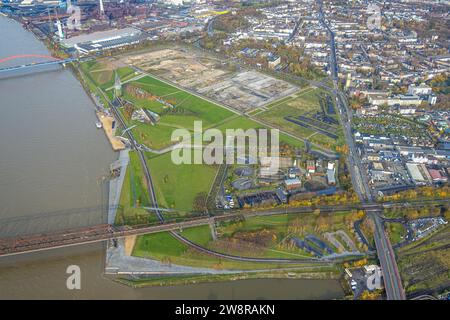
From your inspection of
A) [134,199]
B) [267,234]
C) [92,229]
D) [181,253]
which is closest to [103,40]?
[134,199]

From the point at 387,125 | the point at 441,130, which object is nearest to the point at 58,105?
the point at 387,125

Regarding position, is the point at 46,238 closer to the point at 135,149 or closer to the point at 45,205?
the point at 45,205

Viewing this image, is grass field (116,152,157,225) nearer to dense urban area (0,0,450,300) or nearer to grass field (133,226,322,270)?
dense urban area (0,0,450,300)

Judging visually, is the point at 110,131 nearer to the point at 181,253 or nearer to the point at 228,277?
the point at 181,253

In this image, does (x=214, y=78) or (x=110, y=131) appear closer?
(x=110, y=131)

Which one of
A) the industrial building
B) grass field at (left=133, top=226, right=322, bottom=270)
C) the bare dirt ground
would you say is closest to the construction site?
the industrial building
